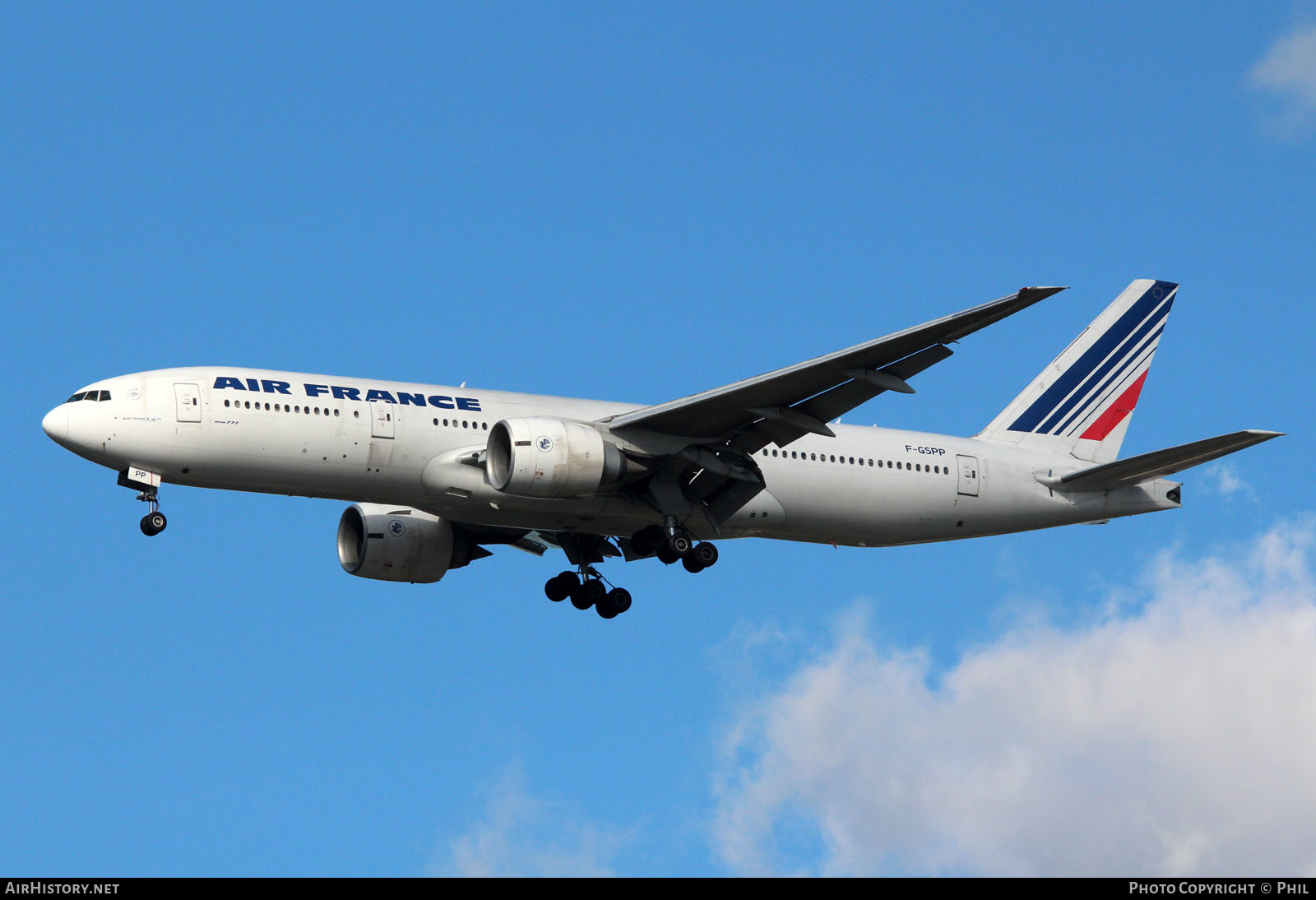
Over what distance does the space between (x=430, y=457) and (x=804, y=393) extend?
778 centimetres

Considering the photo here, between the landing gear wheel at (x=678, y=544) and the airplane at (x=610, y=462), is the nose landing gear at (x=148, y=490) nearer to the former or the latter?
the airplane at (x=610, y=462)

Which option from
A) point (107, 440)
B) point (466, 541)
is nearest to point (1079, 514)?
point (466, 541)

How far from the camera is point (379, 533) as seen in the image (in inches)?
1575

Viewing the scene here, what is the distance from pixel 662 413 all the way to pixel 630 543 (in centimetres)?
401

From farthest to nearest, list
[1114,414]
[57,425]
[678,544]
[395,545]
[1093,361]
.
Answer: [1093,361]
[1114,414]
[395,545]
[678,544]
[57,425]

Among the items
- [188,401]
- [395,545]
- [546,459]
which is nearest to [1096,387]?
[546,459]

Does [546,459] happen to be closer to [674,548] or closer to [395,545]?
[674,548]

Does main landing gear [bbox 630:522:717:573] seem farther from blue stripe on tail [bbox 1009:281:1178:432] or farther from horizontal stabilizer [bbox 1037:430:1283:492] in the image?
blue stripe on tail [bbox 1009:281:1178:432]

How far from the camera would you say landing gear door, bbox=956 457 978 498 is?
39.0 meters

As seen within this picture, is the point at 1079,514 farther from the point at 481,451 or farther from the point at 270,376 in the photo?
the point at 270,376

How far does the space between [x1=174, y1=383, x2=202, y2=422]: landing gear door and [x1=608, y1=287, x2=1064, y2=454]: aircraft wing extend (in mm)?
8388

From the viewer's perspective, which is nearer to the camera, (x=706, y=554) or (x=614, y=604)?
(x=706, y=554)

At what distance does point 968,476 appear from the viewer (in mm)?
39125

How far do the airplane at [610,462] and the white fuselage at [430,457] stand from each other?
0.14 ft
